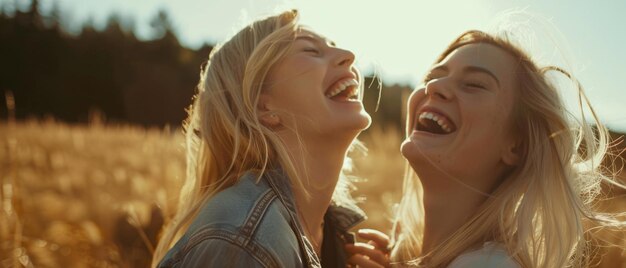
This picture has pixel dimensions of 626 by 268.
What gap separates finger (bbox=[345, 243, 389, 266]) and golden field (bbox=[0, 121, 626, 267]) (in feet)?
3.55

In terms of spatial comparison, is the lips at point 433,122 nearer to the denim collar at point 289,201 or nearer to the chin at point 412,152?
the chin at point 412,152

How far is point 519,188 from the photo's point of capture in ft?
10.5

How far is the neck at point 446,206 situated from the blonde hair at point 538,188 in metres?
0.06

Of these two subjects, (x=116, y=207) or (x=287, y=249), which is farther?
(x=116, y=207)

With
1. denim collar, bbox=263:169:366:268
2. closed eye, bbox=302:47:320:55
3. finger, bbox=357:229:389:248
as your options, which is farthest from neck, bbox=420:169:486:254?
closed eye, bbox=302:47:320:55

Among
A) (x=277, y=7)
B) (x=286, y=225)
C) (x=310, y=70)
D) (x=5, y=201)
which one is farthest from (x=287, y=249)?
(x=277, y=7)

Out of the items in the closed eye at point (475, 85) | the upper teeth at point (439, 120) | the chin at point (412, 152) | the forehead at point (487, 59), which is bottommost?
the chin at point (412, 152)

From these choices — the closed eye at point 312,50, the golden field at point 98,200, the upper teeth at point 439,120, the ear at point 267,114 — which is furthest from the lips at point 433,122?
the golden field at point 98,200

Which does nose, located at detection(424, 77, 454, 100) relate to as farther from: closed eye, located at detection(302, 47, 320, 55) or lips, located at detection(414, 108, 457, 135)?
closed eye, located at detection(302, 47, 320, 55)

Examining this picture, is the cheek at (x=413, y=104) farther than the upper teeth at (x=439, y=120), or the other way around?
the cheek at (x=413, y=104)

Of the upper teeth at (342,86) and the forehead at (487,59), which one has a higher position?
the forehead at (487,59)

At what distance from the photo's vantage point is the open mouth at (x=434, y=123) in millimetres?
3248

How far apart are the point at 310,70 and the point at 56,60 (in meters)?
35.1

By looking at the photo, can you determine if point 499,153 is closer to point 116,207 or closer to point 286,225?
point 286,225
